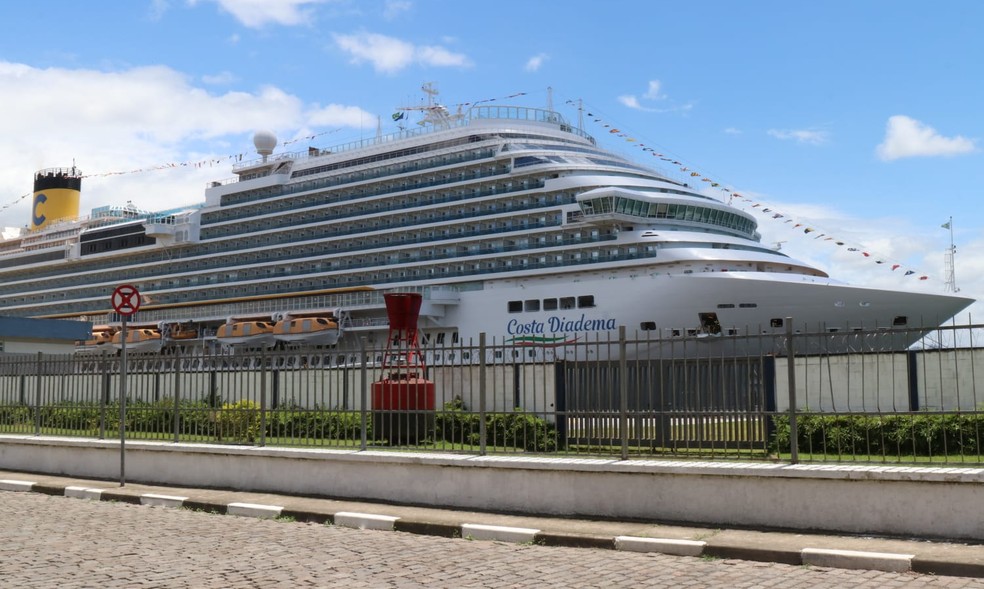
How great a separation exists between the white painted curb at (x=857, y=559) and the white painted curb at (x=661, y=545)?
988mm

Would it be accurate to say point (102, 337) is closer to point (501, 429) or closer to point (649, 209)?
point (649, 209)

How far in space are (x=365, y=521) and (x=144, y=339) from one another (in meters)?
56.5

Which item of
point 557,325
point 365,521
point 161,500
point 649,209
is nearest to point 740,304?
point 649,209

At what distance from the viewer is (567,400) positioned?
11.7m

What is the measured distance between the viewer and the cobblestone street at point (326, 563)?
7.68 meters

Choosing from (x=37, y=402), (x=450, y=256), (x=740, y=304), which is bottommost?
(x=37, y=402)

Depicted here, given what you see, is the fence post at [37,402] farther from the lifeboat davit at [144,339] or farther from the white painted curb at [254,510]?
the lifeboat davit at [144,339]

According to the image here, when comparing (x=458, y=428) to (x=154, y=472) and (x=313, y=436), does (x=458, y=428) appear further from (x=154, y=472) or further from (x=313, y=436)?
(x=154, y=472)

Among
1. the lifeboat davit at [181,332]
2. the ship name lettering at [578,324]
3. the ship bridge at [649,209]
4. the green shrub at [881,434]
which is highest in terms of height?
the ship bridge at [649,209]

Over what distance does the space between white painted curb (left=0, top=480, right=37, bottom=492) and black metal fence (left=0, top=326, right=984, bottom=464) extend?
1689 millimetres

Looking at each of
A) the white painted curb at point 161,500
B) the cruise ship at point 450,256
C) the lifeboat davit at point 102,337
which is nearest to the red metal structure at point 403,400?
the white painted curb at point 161,500

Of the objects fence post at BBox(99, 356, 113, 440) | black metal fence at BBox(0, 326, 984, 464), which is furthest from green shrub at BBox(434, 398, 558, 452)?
fence post at BBox(99, 356, 113, 440)

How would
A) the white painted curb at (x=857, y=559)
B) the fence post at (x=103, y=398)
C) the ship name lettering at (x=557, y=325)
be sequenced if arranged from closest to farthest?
the white painted curb at (x=857, y=559), the fence post at (x=103, y=398), the ship name lettering at (x=557, y=325)

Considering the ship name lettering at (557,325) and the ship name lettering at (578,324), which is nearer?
the ship name lettering at (578,324)
